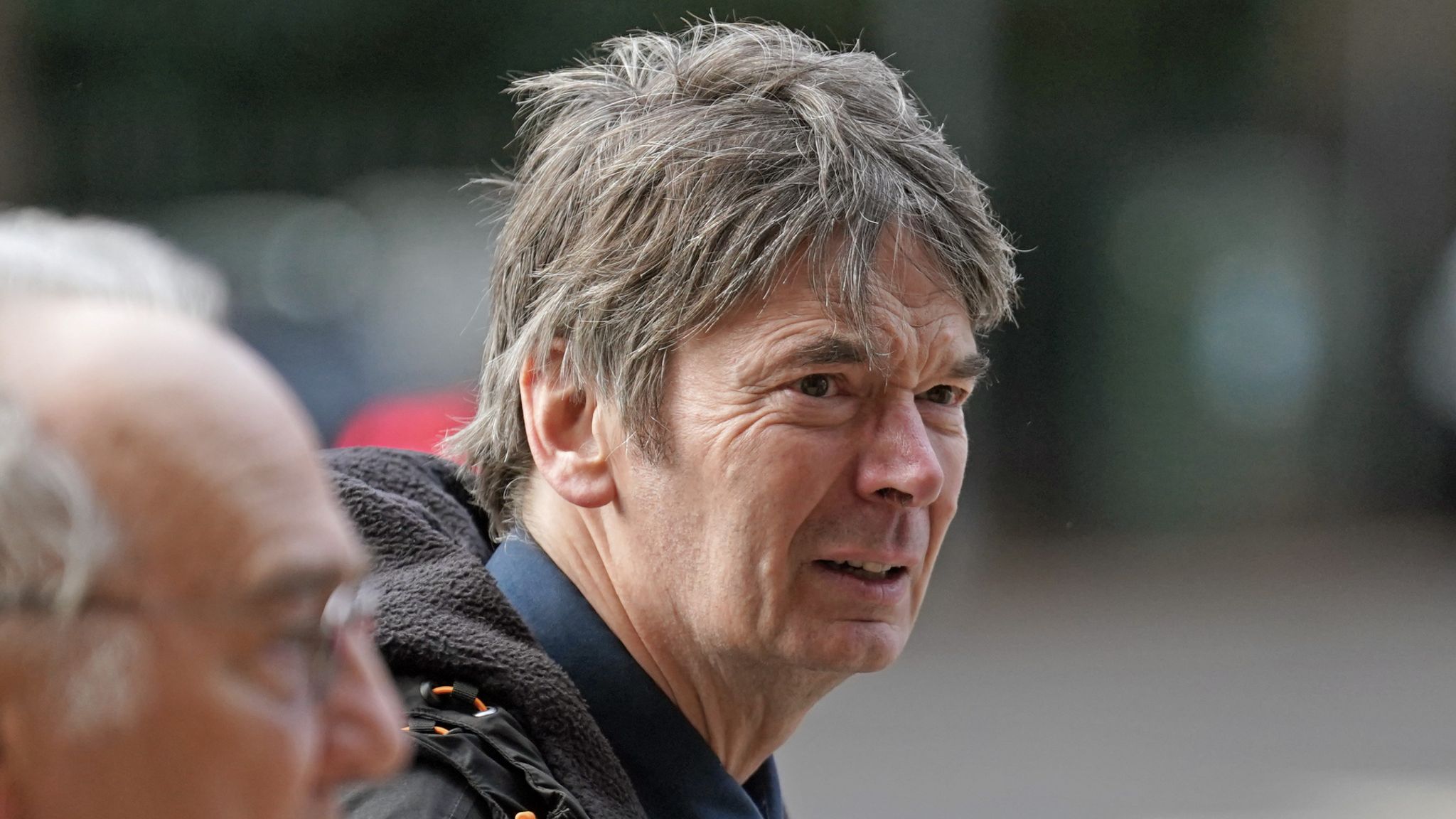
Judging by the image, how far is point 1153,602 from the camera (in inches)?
390

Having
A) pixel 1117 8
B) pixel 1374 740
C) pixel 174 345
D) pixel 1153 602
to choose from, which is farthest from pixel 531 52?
pixel 174 345

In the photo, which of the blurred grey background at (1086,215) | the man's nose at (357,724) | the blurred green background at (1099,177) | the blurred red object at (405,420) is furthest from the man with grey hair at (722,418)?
the blurred green background at (1099,177)

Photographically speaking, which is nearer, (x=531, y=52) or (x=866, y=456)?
(x=866, y=456)

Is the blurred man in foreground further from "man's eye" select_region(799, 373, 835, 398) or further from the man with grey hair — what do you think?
"man's eye" select_region(799, 373, 835, 398)

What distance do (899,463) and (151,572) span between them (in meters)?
1.32

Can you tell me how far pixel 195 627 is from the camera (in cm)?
94

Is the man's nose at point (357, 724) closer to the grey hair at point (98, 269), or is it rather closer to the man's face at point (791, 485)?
the grey hair at point (98, 269)

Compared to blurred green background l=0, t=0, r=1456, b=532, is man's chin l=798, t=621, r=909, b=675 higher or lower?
lower

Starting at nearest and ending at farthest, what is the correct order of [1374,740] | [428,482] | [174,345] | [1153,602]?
[174,345], [428,482], [1374,740], [1153,602]

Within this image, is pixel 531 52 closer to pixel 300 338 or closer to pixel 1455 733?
pixel 300 338

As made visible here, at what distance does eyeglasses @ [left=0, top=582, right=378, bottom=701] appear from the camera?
2.96 ft

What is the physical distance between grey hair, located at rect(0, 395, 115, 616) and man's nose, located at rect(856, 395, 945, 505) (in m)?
1.32

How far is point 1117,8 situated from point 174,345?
10.8 meters

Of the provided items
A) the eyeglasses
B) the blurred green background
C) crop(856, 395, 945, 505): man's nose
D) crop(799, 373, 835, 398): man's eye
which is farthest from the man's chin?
the blurred green background
